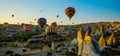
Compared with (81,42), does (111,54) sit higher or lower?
lower

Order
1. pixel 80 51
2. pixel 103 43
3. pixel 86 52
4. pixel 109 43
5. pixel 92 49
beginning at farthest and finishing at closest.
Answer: pixel 109 43 < pixel 103 43 < pixel 80 51 < pixel 86 52 < pixel 92 49

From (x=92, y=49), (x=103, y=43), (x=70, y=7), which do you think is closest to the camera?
(x=92, y=49)

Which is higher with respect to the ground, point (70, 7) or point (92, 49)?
point (70, 7)

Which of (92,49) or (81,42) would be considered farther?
(81,42)

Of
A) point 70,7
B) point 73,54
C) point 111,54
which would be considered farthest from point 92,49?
point 70,7

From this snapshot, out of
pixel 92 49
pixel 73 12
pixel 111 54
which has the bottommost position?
pixel 111 54

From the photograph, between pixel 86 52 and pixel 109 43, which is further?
pixel 109 43

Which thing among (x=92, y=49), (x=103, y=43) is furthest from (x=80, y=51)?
(x=103, y=43)

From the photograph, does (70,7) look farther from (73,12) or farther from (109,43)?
(109,43)

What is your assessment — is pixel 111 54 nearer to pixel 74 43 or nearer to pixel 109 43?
pixel 109 43
